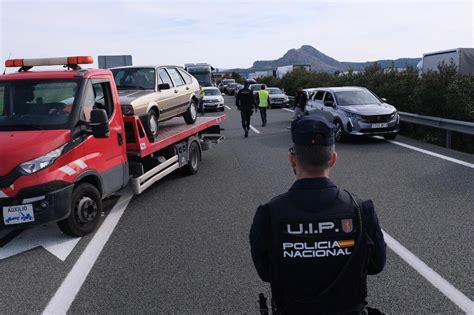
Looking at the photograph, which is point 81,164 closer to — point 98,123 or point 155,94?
point 98,123

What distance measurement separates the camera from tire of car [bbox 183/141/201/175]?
9.48 metres

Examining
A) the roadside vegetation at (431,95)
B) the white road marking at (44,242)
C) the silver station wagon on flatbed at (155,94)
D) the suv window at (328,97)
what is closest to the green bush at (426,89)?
the roadside vegetation at (431,95)

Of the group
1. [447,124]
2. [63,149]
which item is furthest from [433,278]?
[447,124]

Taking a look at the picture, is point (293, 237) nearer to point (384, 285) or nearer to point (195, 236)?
point (384, 285)

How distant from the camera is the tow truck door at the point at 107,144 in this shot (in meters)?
5.94

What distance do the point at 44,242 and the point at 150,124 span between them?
3.07 meters

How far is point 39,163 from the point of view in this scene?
201 inches

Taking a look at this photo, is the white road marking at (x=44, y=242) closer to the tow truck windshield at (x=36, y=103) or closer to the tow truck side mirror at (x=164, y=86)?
the tow truck windshield at (x=36, y=103)

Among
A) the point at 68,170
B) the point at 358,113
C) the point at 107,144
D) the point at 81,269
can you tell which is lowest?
the point at 81,269

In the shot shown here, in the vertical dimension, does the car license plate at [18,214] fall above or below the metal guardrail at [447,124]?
below

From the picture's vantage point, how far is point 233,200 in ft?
24.0

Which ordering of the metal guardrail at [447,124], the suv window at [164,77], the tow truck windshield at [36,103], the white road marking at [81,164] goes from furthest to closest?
1. the metal guardrail at [447,124]
2. the suv window at [164,77]
3. the tow truck windshield at [36,103]
4. the white road marking at [81,164]

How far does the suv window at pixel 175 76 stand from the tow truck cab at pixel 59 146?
3.33 m

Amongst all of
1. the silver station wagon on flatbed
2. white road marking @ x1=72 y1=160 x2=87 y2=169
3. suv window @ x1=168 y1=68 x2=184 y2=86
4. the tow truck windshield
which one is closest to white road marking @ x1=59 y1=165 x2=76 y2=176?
white road marking @ x1=72 y1=160 x2=87 y2=169
